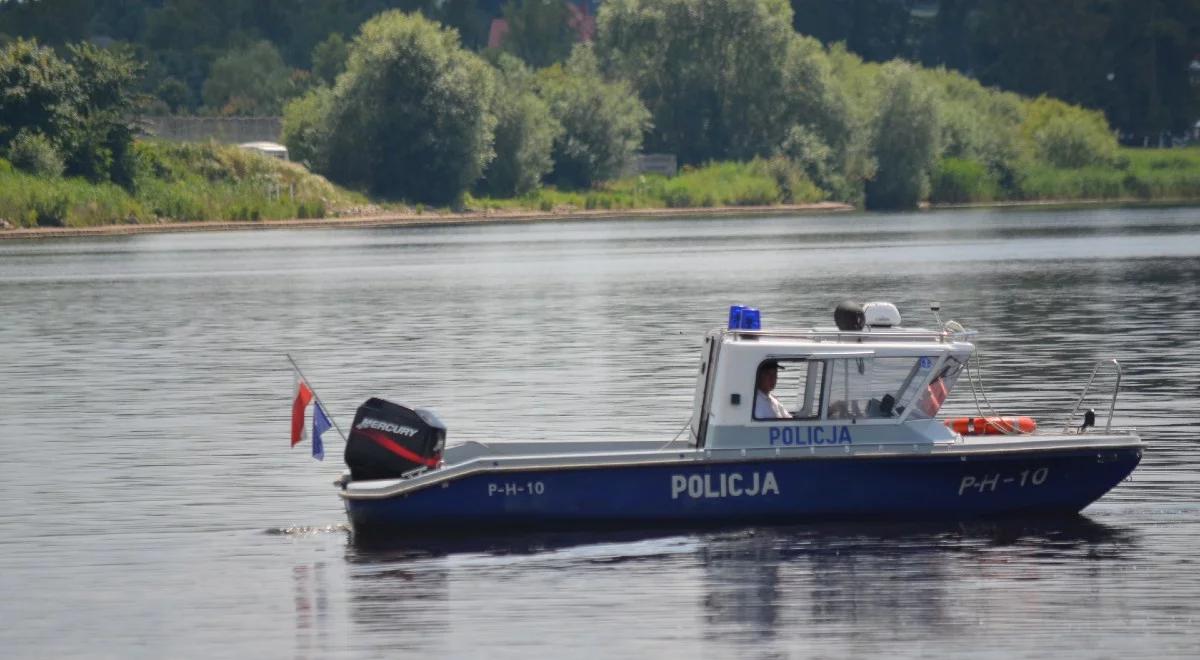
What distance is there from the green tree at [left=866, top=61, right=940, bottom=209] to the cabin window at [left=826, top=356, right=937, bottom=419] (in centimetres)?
12845

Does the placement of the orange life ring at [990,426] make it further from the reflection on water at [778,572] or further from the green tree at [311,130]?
the green tree at [311,130]

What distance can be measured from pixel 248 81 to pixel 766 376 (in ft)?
555

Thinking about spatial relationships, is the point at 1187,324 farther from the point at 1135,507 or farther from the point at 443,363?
the point at 1135,507

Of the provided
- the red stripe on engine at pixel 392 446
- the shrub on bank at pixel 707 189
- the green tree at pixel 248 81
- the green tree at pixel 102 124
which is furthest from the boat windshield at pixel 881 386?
the green tree at pixel 248 81

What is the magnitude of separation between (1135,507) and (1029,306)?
35.2 m

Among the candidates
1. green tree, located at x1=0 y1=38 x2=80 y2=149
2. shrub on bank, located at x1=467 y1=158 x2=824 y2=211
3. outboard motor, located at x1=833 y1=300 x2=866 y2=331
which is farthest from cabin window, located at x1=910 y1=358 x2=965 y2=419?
shrub on bank, located at x1=467 y1=158 x2=824 y2=211

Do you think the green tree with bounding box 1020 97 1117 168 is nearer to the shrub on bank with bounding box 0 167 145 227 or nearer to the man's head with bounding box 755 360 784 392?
the shrub on bank with bounding box 0 167 145 227

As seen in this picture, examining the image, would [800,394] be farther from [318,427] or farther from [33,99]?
[33,99]

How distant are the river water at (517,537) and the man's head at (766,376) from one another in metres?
1.64

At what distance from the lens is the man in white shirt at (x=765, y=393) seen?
24.7m

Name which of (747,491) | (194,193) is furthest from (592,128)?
(747,491)

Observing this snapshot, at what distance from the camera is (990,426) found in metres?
26.3

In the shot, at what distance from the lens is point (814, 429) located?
24.8 metres

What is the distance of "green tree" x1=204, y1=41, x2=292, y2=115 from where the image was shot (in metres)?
178
